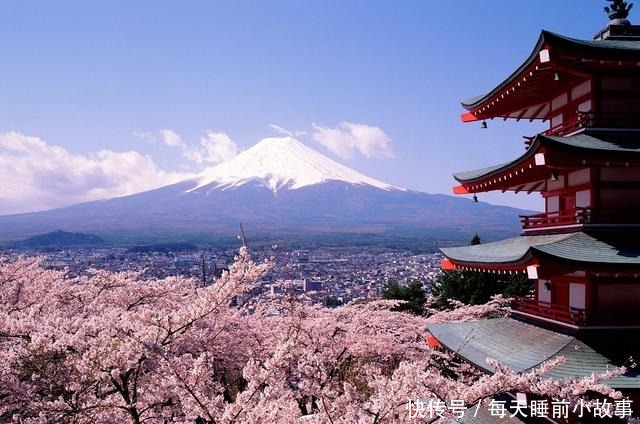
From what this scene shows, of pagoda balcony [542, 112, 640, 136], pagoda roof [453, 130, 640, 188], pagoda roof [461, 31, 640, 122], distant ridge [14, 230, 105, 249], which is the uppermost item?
pagoda roof [461, 31, 640, 122]

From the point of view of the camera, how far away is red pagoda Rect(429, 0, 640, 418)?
23.0 ft

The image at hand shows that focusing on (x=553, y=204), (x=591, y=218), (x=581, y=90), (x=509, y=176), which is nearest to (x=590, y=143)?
(x=591, y=218)

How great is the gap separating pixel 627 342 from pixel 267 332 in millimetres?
7629

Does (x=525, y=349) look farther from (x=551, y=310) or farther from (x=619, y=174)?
(x=619, y=174)

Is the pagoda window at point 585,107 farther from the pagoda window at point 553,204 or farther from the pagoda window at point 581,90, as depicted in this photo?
the pagoda window at point 553,204

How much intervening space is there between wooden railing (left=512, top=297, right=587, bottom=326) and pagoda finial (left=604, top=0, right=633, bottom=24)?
514cm

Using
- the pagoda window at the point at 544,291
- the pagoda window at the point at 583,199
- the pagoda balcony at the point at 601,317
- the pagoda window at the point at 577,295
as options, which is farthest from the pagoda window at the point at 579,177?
the pagoda balcony at the point at 601,317

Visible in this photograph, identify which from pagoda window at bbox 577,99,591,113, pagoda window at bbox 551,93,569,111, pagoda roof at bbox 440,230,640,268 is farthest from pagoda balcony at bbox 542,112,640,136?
pagoda roof at bbox 440,230,640,268

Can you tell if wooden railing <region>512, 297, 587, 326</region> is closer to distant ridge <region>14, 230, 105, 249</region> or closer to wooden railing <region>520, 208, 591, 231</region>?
wooden railing <region>520, 208, 591, 231</region>

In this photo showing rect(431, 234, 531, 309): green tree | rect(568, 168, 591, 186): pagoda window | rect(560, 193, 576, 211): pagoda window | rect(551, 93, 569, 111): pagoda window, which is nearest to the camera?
rect(568, 168, 591, 186): pagoda window

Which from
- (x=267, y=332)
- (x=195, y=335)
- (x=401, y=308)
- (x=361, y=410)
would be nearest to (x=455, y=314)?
(x=267, y=332)

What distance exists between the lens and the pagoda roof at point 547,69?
7.47 meters

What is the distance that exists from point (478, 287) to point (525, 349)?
54.2ft

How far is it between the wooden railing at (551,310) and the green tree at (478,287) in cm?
1359
